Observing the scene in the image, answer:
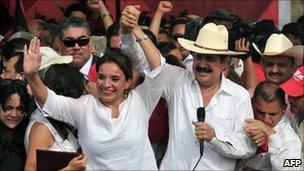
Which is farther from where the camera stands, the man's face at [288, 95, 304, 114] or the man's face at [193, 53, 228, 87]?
the man's face at [288, 95, 304, 114]

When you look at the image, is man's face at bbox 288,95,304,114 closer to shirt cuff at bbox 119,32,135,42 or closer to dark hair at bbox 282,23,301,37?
shirt cuff at bbox 119,32,135,42

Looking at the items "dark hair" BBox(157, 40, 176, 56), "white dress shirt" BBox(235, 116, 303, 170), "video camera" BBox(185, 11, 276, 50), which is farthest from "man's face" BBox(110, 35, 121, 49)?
"white dress shirt" BBox(235, 116, 303, 170)

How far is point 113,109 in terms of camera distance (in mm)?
4297

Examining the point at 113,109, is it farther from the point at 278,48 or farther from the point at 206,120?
the point at 278,48

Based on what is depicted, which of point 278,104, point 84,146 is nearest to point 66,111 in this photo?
point 84,146

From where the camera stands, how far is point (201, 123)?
13.5 feet

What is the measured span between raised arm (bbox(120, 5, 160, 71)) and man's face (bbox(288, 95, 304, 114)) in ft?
3.17

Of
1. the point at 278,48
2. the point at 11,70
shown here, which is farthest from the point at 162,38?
the point at 278,48

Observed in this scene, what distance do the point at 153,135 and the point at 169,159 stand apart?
34 cm

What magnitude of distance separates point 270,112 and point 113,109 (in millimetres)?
970

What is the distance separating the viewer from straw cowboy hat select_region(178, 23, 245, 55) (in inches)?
176

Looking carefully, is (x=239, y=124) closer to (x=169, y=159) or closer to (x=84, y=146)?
(x=169, y=159)

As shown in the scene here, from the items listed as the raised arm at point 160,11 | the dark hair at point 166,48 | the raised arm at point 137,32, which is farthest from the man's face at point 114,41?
the raised arm at point 137,32

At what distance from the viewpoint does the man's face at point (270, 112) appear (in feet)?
14.6
